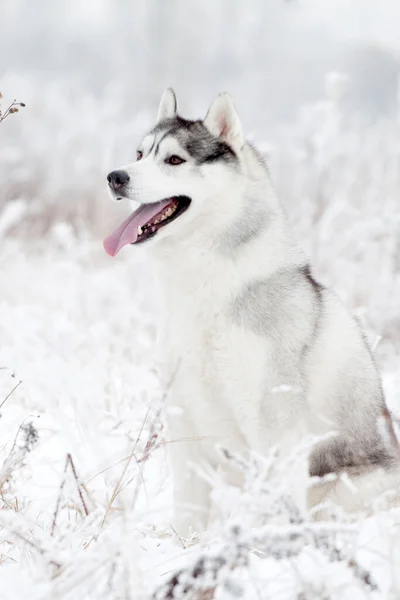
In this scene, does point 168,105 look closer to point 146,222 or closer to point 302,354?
point 146,222

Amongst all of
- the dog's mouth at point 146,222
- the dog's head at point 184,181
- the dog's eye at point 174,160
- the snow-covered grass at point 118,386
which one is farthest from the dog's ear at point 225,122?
the snow-covered grass at point 118,386

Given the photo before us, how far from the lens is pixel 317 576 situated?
1.23 m

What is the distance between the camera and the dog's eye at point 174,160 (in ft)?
8.27

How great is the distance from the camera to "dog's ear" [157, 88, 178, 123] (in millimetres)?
2865

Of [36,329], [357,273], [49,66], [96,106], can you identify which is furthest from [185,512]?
[49,66]

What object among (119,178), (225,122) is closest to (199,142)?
(225,122)

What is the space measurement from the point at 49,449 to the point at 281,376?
5.28 ft

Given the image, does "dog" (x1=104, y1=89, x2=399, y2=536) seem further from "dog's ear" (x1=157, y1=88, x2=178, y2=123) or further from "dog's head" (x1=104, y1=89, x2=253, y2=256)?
"dog's ear" (x1=157, y1=88, x2=178, y2=123)

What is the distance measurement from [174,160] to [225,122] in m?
0.26

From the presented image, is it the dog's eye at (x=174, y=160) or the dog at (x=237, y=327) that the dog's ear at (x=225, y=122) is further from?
the dog's eye at (x=174, y=160)

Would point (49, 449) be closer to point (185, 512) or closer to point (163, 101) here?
point (185, 512)

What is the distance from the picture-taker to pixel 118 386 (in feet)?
13.1

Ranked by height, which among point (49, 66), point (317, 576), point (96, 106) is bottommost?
point (317, 576)

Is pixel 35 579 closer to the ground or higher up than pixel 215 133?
closer to the ground
